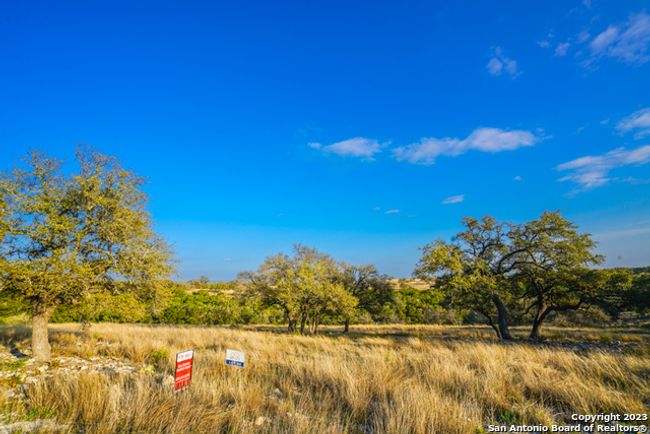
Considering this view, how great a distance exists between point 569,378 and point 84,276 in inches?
551

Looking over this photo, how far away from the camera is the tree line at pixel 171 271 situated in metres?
9.68

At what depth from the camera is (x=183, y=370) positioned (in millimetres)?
5285

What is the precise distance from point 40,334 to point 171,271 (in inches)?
175

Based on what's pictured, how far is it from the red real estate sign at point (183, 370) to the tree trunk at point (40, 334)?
8592 mm

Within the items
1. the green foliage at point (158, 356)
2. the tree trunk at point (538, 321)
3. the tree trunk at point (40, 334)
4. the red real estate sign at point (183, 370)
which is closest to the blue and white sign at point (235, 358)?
the red real estate sign at point (183, 370)

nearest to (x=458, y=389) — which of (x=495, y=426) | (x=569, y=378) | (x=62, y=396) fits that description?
(x=495, y=426)

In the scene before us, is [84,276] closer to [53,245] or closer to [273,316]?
[53,245]

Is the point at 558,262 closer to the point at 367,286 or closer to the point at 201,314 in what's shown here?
the point at 367,286

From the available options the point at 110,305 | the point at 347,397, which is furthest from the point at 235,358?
the point at 110,305

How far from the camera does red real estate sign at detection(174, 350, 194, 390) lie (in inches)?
201

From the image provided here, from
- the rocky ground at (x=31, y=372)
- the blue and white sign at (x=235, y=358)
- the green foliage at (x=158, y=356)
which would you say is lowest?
the green foliage at (x=158, y=356)

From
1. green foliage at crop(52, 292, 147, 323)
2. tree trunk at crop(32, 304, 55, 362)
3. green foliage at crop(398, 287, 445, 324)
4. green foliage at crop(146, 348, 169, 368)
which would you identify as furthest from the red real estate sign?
green foliage at crop(398, 287, 445, 324)

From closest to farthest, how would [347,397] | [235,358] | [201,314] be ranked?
[347,397], [235,358], [201,314]

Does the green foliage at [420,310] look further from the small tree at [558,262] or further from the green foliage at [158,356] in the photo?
the green foliage at [158,356]
